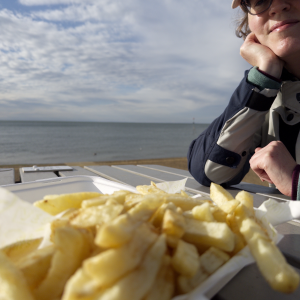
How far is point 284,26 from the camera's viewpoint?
1.87 meters

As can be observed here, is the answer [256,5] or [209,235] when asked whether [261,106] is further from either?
[209,235]

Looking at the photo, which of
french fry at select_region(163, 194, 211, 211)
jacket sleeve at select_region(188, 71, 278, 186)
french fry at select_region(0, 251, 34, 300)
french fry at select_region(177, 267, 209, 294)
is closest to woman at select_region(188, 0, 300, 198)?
jacket sleeve at select_region(188, 71, 278, 186)

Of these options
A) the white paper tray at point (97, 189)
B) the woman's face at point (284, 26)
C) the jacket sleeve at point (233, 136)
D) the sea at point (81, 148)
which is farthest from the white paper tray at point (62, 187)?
the sea at point (81, 148)

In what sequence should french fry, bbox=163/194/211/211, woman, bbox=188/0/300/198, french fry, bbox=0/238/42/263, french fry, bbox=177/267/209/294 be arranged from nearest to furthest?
french fry, bbox=177/267/209/294 < french fry, bbox=0/238/42/263 < french fry, bbox=163/194/211/211 < woman, bbox=188/0/300/198

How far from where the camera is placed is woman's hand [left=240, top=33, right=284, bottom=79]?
6.22ft

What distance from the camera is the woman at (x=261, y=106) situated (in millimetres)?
1818

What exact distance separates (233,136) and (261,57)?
0.71 metres

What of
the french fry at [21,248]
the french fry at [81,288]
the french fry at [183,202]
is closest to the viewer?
the french fry at [81,288]

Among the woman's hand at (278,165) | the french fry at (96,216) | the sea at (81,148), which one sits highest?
the french fry at (96,216)

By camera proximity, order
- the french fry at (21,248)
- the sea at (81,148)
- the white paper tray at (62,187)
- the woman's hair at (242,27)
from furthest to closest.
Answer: the sea at (81,148) < the woman's hair at (242,27) < the white paper tray at (62,187) < the french fry at (21,248)

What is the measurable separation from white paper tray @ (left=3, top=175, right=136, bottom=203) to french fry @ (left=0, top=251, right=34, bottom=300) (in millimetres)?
699

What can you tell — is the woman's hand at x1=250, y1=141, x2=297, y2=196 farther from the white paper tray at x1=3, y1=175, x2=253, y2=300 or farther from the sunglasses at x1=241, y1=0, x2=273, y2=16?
the sunglasses at x1=241, y1=0, x2=273, y2=16

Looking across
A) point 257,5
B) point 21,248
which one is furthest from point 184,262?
point 257,5

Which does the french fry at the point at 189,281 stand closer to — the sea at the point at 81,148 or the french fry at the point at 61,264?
the french fry at the point at 61,264
